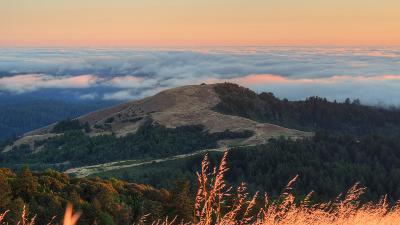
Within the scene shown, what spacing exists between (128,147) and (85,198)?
436ft

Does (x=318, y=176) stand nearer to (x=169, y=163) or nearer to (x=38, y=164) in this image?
(x=169, y=163)

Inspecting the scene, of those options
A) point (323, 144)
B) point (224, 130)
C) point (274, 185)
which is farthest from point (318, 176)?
point (224, 130)

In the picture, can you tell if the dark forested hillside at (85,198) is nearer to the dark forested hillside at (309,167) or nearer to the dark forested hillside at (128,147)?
the dark forested hillside at (309,167)

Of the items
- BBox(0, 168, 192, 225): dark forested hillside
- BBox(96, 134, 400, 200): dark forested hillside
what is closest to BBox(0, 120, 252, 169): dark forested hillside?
BBox(96, 134, 400, 200): dark forested hillside

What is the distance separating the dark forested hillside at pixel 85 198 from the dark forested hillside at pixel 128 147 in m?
116

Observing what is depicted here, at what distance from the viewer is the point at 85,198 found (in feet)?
177

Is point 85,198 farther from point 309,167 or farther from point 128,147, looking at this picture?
point 128,147

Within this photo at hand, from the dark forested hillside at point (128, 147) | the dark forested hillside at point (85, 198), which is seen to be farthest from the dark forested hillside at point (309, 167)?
the dark forested hillside at point (85, 198)

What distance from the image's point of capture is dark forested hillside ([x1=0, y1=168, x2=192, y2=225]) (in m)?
40.8

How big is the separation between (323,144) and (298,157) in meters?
18.9

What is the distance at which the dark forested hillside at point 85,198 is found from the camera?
134 feet

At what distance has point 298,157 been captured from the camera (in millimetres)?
142125

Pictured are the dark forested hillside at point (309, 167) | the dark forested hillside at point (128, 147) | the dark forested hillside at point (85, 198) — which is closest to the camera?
the dark forested hillside at point (85, 198)

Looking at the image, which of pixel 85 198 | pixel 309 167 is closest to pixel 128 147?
pixel 309 167
